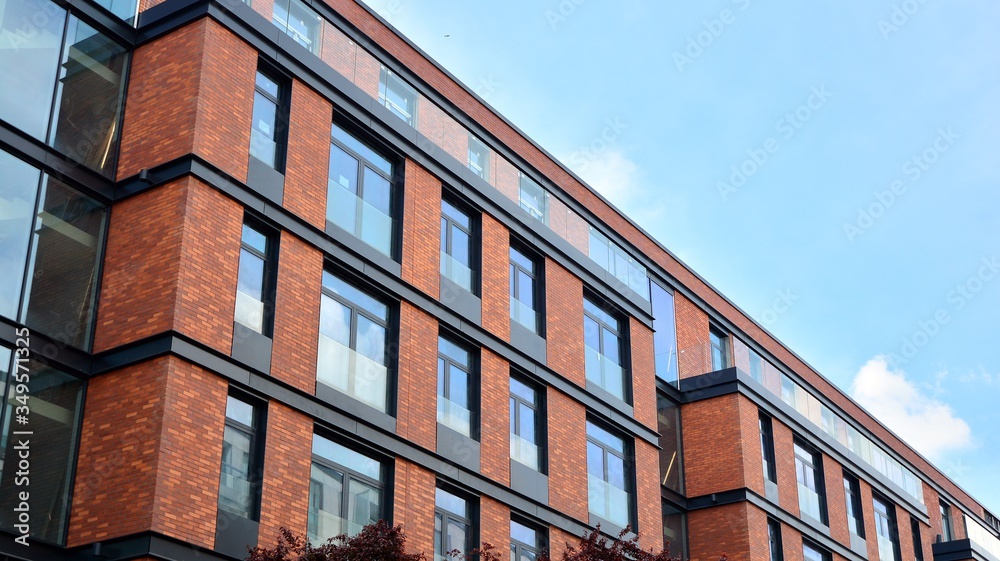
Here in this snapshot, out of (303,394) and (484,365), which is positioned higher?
(484,365)

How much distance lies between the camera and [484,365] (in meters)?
26.3

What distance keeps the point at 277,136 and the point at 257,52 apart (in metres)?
1.55

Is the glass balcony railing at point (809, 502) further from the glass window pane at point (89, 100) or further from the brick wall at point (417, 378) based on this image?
the glass window pane at point (89, 100)

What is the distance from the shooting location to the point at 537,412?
27.9 meters

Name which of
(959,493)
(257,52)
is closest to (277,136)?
(257,52)

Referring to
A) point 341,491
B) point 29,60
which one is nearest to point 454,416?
point 341,491

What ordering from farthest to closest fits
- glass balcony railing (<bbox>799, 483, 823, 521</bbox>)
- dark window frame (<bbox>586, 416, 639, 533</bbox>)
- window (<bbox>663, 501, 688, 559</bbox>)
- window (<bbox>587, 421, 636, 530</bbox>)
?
glass balcony railing (<bbox>799, 483, 823, 521</bbox>)
window (<bbox>663, 501, 688, 559</bbox>)
dark window frame (<bbox>586, 416, 639, 533</bbox>)
window (<bbox>587, 421, 636, 530</bbox>)

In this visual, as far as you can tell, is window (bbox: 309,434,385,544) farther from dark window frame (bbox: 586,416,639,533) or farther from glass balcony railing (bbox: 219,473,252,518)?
dark window frame (bbox: 586,416,639,533)

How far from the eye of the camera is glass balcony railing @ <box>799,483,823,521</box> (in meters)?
36.1

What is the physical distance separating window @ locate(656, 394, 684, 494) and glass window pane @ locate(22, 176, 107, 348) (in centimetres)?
1744

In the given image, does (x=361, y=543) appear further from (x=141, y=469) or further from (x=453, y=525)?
(x=453, y=525)

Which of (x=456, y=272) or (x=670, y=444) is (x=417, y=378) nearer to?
(x=456, y=272)

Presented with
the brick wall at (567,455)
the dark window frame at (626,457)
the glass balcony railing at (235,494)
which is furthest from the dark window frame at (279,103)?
the dark window frame at (626,457)

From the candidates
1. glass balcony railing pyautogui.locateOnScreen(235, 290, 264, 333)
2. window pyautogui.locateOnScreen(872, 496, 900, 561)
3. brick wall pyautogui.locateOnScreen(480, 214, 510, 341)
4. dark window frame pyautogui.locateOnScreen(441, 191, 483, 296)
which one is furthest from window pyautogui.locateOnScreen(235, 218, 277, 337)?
window pyautogui.locateOnScreen(872, 496, 900, 561)
